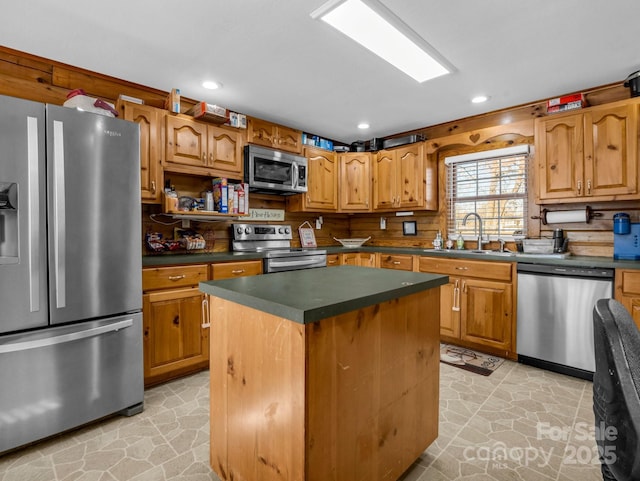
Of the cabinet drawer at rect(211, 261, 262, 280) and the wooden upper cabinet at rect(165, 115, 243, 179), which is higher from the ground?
the wooden upper cabinet at rect(165, 115, 243, 179)

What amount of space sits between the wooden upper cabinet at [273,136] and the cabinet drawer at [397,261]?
1638mm

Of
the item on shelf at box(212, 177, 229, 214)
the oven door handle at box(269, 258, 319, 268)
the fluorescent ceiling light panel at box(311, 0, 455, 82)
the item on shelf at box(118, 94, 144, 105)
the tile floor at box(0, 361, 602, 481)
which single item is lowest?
the tile floor at box(0, 361, 602, 481)

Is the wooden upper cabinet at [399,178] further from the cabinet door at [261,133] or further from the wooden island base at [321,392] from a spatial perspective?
the wooden island base at [321,392]

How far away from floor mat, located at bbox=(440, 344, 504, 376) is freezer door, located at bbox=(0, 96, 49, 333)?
3.04 meters

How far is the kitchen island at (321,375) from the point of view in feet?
3.64

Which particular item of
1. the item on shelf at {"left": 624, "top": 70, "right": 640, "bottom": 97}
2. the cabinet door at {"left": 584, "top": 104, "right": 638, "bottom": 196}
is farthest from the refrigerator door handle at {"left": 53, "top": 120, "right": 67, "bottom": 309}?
the item on shelf at {"left": 624, "top": 70, "right": 640, "bottom": 97}

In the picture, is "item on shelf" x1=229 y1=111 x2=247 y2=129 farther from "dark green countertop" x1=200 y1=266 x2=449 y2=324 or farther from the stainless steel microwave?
"dark green countertop" x1=200 y1=266 x2=449 y2=324

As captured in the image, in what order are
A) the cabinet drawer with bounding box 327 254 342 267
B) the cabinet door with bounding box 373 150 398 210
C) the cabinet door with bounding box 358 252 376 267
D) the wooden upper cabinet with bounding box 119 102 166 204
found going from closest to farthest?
the wooden upper cabinet with bounding box 119 102 166 204
the cabinet drawer with bounding box 327 254 342 267
the cabinet door with bounding box 358 252 376 267
the cabinet door with bounding box 373 150 398 210

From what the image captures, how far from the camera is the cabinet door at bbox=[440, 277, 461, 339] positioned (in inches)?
131

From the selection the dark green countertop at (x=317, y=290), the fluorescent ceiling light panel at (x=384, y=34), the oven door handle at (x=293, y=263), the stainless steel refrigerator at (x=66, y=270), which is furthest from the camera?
the oven door handle at (x=293, y=263)

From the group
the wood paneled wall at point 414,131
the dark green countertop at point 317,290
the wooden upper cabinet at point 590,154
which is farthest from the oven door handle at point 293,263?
the wooden upper cabinet at point 590,154

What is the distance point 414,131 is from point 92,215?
366cm

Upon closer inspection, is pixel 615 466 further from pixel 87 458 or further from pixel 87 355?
pixel 87 355

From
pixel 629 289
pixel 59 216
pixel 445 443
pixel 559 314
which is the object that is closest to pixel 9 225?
pixel 59 216
